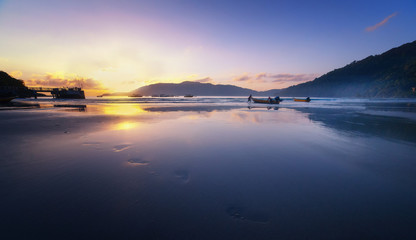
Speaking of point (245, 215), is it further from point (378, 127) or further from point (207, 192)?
point (378, 127)

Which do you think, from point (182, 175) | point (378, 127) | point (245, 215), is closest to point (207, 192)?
point (245, 215)

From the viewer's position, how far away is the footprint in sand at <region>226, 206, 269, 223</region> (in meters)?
3.13

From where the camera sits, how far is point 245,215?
128 inches

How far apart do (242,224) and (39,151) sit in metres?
9.01

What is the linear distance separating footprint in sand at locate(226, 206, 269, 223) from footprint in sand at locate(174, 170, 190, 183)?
171 cm

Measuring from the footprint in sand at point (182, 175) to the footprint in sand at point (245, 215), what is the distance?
1.71 m

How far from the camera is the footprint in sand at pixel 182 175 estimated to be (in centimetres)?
479

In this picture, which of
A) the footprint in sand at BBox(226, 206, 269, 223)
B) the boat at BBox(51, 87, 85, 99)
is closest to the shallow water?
the footprint in sand at BBox(226, 206, 269, 223)

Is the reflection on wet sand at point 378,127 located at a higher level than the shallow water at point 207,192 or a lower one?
lower

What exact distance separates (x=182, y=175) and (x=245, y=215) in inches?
93.2

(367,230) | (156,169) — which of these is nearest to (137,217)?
(156,169)

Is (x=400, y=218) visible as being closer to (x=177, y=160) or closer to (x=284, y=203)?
(x=284, y=203)

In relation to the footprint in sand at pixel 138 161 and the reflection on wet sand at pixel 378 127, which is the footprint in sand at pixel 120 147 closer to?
the footprint in sand at pixel 138 161

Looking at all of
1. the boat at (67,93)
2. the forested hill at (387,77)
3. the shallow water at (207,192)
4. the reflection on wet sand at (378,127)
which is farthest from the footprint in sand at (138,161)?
the forested hill at (387,77)
